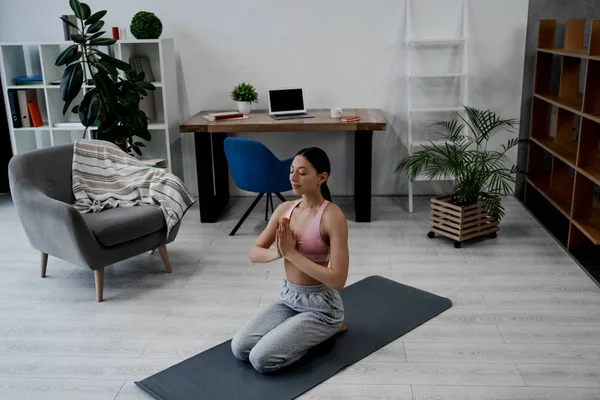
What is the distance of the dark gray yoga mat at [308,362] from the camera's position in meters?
2.71

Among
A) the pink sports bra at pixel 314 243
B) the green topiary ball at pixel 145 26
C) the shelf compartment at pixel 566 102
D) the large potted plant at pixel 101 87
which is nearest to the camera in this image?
the pink sports bra at pixel 314 243

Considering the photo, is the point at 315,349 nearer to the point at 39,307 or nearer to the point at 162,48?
the point at 39,307

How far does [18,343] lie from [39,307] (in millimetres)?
434

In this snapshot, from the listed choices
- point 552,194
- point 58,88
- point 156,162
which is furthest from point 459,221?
point 58,88

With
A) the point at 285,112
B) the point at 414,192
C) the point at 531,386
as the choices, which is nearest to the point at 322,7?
the point at 285,112

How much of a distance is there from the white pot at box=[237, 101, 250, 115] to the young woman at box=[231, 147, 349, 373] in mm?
2384

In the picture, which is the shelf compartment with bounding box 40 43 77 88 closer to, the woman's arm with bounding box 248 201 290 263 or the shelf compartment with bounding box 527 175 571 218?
the woman's arm with bounding box 248 201 290 263

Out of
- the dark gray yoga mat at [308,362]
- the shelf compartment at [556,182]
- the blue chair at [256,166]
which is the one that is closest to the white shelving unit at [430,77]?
the shelf compartment at [556,182]

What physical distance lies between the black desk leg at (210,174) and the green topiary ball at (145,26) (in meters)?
0.93

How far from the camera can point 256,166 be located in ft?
14.7

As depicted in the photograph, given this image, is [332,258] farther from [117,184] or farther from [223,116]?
[223,116]

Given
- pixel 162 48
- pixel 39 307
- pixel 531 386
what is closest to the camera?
pixel 531 386

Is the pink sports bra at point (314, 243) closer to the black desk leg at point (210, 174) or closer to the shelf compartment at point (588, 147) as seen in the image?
the shelf compartment at point (588, 147)

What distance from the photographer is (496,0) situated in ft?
17.2
